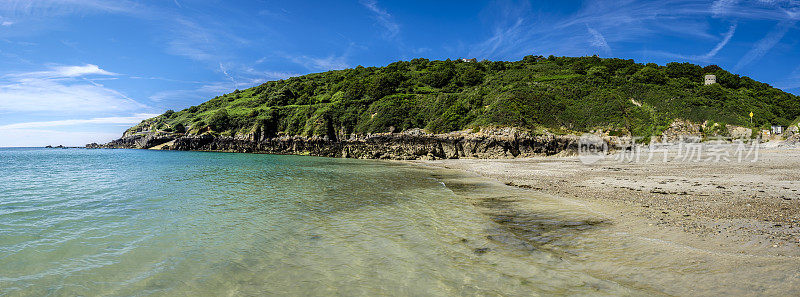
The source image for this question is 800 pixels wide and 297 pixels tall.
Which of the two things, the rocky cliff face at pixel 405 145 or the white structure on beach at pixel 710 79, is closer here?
the rocky cliff face at pixel 405 145

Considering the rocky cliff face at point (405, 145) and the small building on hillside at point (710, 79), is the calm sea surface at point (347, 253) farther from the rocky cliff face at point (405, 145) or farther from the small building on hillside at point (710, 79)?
the small building on hillside at point (710, 79)

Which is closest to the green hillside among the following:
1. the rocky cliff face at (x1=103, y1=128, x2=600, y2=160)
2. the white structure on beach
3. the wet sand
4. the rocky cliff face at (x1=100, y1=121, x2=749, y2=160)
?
the white structure on beach

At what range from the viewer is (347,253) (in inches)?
265

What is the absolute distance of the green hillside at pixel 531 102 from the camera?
44312mm

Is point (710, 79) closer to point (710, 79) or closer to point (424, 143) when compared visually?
point (710, 79)

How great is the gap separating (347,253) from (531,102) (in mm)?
47803

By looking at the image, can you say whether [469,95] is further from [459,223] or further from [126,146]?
[126,146]

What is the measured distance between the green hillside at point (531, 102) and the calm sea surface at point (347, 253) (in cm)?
3631

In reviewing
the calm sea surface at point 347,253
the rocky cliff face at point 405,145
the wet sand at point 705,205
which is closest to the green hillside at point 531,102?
the rocky cliff face at point 405,145

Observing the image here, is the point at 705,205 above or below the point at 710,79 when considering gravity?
below

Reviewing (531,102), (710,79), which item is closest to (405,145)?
(531,102)

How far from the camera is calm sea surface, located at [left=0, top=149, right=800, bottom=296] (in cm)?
493

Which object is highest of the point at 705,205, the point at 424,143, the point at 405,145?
the point at 424,143

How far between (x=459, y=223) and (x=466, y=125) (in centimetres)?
3979
